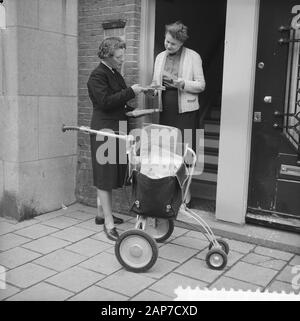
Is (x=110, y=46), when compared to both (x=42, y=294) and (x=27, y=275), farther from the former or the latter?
(x=42, y=294)

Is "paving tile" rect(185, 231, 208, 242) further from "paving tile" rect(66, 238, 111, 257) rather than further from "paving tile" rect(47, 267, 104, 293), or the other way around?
"paving tile" rect(47, 267, 104, 293)

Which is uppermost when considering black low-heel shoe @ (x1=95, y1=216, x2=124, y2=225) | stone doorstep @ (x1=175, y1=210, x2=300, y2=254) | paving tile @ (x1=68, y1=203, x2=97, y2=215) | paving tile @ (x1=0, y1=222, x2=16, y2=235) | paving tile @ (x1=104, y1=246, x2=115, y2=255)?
stone doorstep @ (x1=175, y1=210, x2=300, y2=254)

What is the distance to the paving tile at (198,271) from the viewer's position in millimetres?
3766

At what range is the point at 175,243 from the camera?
4.51m

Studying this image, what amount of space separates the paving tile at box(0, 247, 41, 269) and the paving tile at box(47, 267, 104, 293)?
0.45 m

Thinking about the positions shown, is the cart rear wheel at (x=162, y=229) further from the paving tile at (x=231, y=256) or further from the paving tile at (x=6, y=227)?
the paving tile at (x=6, y=227)

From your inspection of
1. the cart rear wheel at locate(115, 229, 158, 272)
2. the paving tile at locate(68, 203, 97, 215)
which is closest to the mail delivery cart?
the cart rear wheel at locate(115, 229, 158, 272)

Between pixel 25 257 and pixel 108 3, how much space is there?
291 cm

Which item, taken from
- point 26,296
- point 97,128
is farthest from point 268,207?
point 26,296

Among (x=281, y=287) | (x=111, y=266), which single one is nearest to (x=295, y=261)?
(x=281, y=287)

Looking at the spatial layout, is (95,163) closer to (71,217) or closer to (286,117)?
(71,217)

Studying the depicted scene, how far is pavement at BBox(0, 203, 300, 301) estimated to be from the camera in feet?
11.5

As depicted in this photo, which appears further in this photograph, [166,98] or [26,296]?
[166,98]

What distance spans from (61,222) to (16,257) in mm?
1020
